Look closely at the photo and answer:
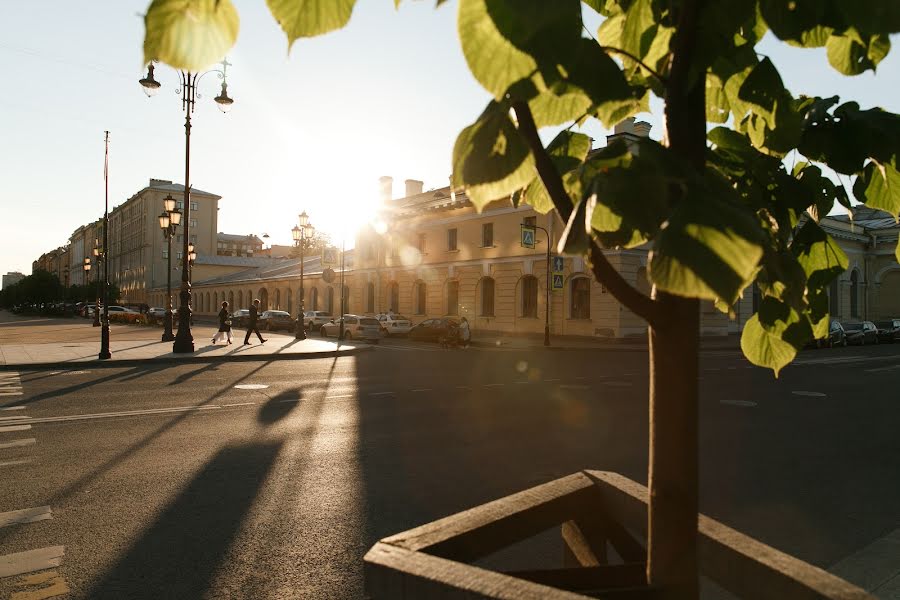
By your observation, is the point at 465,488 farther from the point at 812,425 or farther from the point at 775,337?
the point at 812,425

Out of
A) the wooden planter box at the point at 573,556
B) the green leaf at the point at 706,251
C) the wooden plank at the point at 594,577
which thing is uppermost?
the green leaf at the point at 706,251

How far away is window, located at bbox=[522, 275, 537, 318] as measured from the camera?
117ft

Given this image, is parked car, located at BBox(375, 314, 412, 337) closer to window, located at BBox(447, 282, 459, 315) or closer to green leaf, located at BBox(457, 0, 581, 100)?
window, located at BBox(447, 282, 459, 315)

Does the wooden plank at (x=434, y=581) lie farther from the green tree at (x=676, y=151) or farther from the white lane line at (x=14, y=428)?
the white lane line at (x=14, y=428)

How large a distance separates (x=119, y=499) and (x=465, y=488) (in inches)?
125

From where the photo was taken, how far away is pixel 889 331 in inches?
1410

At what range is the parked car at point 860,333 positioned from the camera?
32.6 meters

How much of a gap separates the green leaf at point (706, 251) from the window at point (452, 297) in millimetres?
39885

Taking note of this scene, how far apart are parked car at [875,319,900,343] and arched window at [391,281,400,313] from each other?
3277 cm

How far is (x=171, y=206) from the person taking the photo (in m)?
25.6

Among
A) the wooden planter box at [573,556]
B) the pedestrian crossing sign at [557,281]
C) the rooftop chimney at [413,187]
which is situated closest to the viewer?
the wooden planter box at [573,556]

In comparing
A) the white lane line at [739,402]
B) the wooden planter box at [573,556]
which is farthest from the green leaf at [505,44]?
the white lane line at [739,402]

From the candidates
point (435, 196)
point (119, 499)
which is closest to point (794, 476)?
point (119, 499)

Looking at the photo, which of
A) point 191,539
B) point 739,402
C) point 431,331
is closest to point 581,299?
point 431,331
